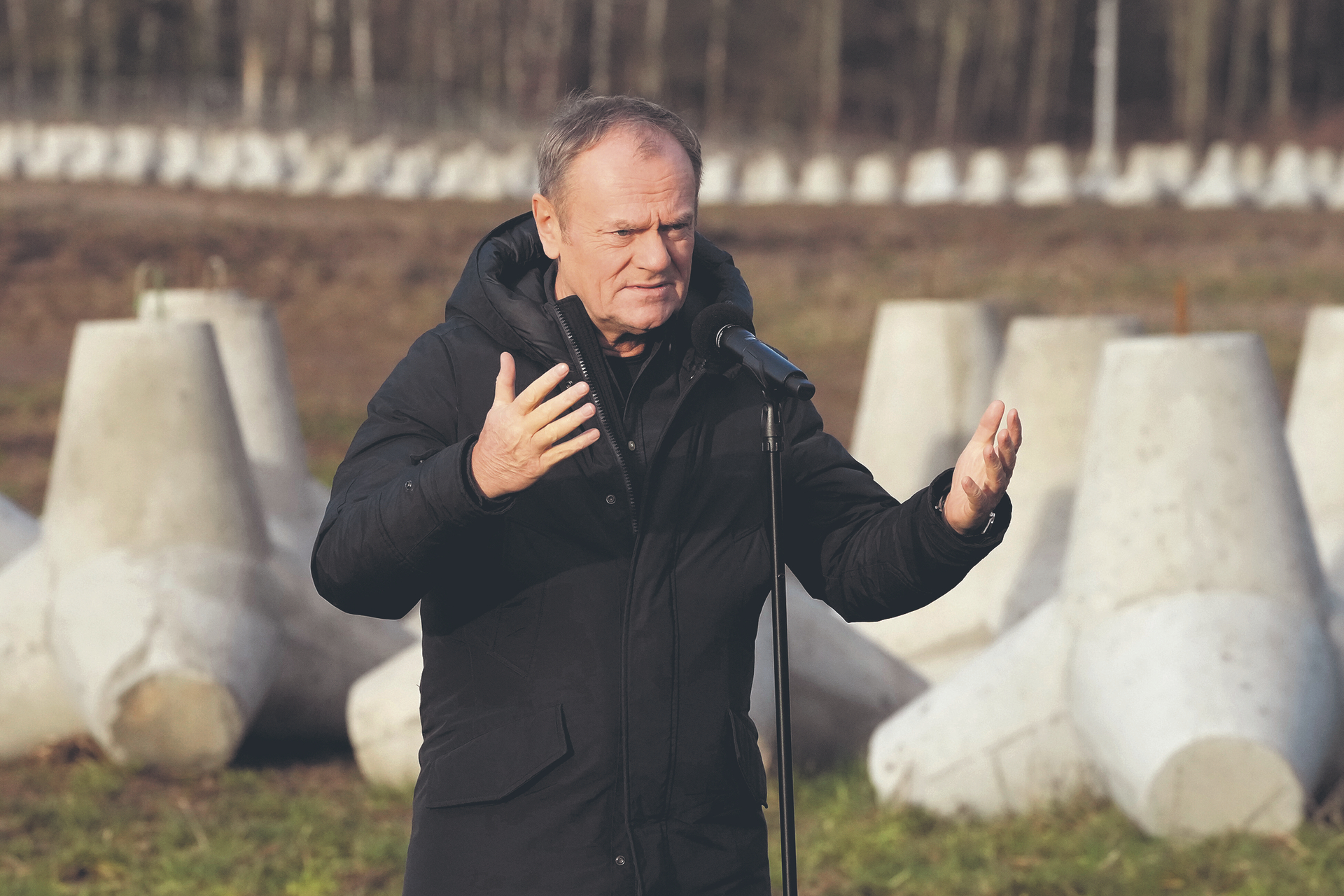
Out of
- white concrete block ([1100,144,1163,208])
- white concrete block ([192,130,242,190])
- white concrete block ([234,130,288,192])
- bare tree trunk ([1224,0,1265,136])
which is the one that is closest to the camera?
white concrete block ([1100,144,1163,208])

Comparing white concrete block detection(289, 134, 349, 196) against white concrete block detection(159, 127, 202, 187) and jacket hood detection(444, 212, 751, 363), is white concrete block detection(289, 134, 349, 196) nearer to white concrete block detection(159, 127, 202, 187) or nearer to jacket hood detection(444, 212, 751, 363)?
white concrete block detection(159, 127, 202, 187)

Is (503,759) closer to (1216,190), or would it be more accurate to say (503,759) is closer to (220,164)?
(1216,190)

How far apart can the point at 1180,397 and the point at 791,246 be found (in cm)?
1791

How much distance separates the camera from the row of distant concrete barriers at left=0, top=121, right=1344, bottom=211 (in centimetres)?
2908

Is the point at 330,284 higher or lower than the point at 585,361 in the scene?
lower

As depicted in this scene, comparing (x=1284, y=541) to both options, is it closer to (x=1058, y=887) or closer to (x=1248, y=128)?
(x=1058, y=887)

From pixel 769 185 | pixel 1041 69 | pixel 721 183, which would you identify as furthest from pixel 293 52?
pixel 769 185

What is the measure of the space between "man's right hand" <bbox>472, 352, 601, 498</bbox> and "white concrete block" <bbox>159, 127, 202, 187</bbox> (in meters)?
29.4

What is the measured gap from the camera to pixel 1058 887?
17.4 ft

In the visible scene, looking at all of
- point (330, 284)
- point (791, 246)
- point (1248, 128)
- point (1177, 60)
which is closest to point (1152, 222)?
point (791, 246)

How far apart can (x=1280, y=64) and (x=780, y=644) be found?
47500 mm

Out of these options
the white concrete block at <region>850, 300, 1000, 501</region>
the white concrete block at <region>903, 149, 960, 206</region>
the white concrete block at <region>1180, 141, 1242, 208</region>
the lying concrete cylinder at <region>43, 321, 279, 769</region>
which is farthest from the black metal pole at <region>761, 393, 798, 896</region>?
the white concrete block at <region>1180, 141, 1242, 208</region>

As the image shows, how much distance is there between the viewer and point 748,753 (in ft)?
8.43

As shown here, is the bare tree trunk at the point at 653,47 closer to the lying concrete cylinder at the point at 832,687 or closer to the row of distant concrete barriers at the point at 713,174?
the row of distant concrete barriers at the point at 713,174
